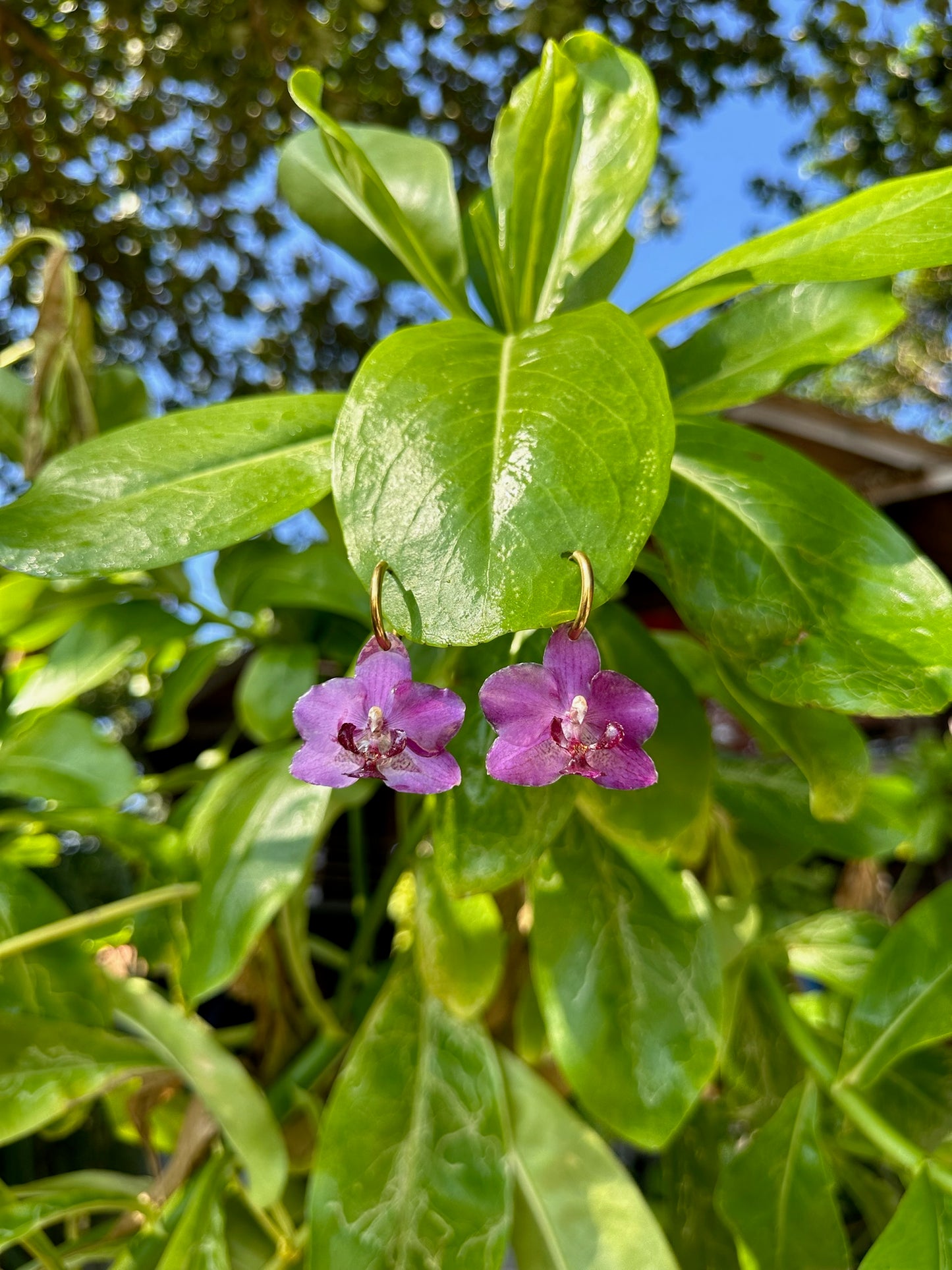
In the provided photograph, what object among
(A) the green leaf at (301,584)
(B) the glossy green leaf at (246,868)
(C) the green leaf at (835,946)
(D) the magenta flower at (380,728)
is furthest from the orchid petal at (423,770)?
(C) the green leaf at (835,946)

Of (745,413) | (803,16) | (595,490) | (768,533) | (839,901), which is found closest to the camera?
(595,490)

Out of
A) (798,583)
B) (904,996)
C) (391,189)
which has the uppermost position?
(391,189)

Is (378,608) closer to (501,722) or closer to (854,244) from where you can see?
(501,722)

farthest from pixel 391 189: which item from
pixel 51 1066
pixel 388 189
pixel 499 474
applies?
pixel 51 1066

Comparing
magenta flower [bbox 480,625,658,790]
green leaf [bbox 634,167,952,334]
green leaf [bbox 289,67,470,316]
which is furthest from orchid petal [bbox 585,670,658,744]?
green leaf [bbox 289,67,470,316]

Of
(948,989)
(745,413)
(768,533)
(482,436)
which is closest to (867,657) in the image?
(768,533)

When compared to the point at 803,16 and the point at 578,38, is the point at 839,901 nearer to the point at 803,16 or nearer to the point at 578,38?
the point at 578,38
